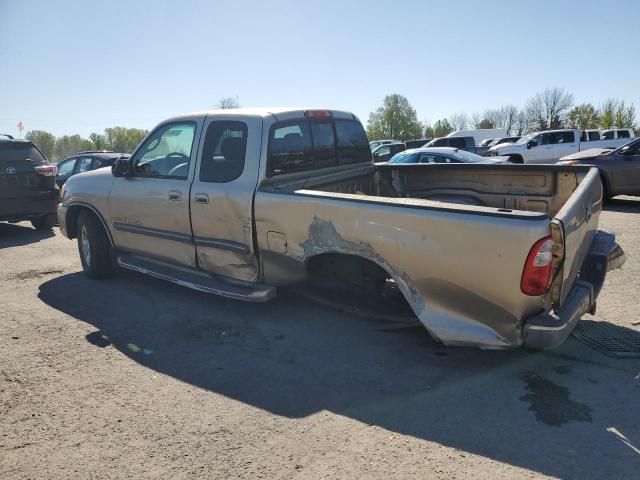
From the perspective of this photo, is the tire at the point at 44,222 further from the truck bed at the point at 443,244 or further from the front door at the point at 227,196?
the truck bed at the point at 443,244

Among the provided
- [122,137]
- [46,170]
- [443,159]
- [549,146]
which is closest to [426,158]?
[443,159]

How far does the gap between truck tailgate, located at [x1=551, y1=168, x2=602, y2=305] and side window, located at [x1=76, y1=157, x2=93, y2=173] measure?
39.5 feet

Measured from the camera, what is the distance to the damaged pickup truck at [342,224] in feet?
10.3

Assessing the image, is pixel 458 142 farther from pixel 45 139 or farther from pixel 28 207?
pixel 45 139

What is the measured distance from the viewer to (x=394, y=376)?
11.8ft

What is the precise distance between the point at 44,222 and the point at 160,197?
21.7 feet

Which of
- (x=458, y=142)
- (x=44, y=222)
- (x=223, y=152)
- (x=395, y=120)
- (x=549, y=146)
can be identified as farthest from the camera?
(x=395, y=120)

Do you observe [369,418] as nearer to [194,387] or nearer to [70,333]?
[194,387]

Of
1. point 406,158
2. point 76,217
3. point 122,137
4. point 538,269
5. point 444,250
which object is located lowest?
point 538,269

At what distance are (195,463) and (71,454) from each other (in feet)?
Answer: 2.46

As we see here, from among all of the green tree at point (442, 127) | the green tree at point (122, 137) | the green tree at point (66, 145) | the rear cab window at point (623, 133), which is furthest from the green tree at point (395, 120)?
the rear cab window at point (623, 133)

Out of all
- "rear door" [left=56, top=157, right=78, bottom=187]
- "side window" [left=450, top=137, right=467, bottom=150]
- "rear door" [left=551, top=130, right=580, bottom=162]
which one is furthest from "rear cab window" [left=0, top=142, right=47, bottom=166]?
"rear door" [left=551, top=130, right=580, bottom=162]

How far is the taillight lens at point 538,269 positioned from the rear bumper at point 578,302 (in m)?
0.22

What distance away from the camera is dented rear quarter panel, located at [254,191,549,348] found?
120 inches
